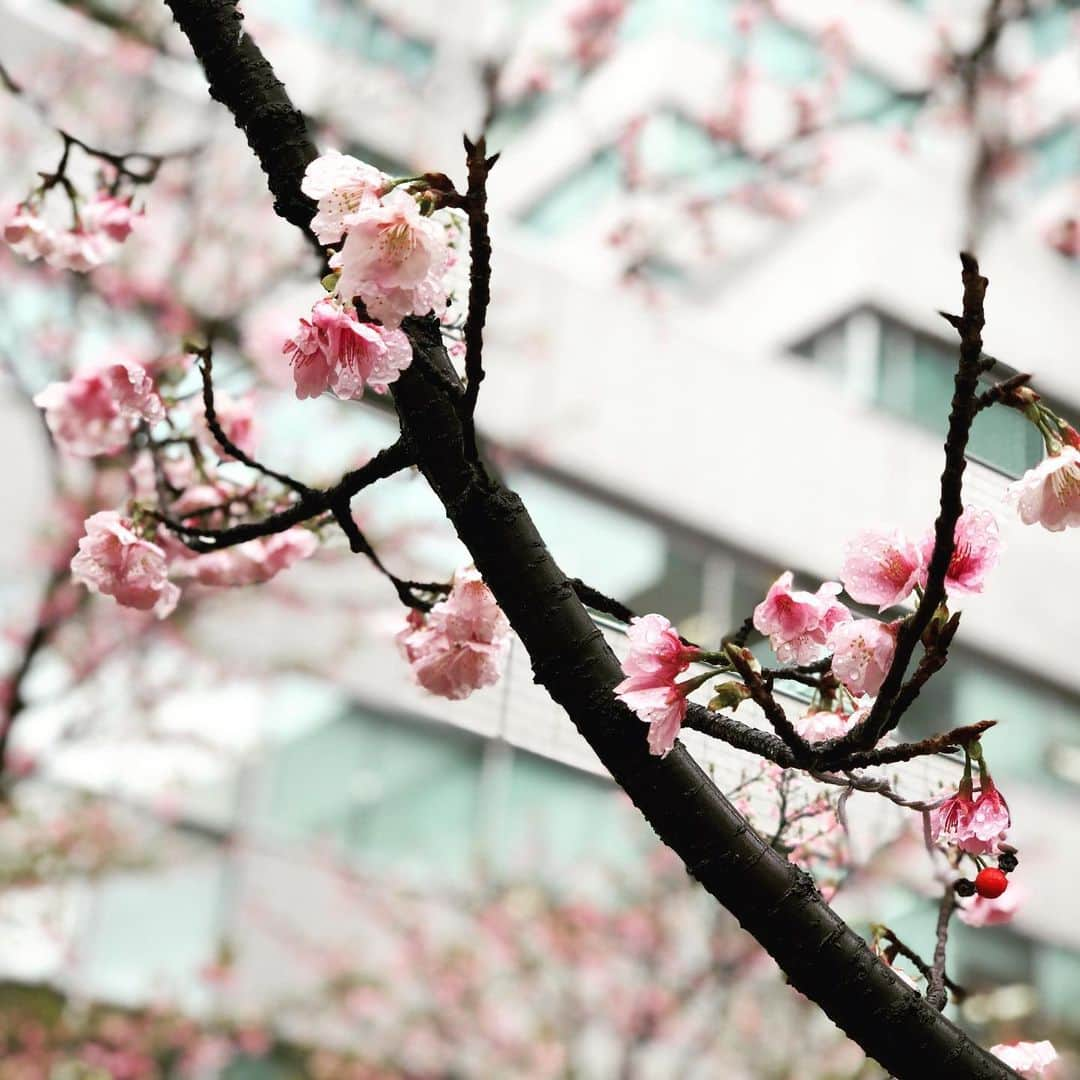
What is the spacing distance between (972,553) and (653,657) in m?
0.24

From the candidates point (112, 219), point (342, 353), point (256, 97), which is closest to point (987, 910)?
point (342, 353)

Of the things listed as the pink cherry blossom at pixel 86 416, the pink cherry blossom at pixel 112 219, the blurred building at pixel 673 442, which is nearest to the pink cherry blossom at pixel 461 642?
the pink cherry blossom at pixel 86 416

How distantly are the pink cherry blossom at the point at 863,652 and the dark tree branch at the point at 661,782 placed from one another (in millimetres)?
131

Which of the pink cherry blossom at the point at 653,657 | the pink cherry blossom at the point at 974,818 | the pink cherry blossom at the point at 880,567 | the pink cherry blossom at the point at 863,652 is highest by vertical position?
the pink cherry blossom at the point at 880,567

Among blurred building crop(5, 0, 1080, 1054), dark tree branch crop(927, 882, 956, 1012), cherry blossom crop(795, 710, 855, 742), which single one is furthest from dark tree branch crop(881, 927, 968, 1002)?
blurred building crop(5, 0, 1080, 1054)

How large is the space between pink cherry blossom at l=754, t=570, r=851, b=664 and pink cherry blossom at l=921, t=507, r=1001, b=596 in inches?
5.0

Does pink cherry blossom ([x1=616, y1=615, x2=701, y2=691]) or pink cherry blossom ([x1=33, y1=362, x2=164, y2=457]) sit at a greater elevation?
pink cherry blossom ([x1=33, y1=362, x2=164, y2=457])

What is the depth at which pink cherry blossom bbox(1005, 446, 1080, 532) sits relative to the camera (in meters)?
1.05

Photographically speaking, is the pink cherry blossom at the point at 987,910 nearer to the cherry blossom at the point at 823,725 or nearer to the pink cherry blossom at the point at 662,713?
the cherry blossom at the point at 823,725

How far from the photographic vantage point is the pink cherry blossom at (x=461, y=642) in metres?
1.30

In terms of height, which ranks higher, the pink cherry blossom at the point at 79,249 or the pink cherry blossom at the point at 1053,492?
the pink cherry blossom at the point at 79,249

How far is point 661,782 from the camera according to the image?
1021mm

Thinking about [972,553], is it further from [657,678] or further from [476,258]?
[476,258]

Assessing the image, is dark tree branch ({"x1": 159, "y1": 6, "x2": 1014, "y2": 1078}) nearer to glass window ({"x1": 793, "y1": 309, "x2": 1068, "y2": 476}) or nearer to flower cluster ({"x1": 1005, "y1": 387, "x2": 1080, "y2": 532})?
flower cluster ({"x1": 1005, "y1": 387, "x2": 1080, "y2": 532})
